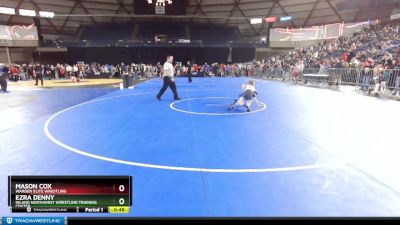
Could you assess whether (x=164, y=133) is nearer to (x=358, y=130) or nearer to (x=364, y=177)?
(x=364, y=177)

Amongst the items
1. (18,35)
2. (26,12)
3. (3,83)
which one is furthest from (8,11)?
(3,83)

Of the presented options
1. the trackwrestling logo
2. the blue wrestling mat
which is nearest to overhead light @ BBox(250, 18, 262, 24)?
the blue wrestling mat

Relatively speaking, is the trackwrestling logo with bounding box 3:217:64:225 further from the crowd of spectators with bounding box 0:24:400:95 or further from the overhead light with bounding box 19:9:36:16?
the crowd of spectators with bounding box 0:24:400:95

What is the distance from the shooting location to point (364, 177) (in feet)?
8.36

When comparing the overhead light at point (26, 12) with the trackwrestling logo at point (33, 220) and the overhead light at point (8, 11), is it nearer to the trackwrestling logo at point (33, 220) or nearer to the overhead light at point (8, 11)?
the overhead light at point (8, 11)

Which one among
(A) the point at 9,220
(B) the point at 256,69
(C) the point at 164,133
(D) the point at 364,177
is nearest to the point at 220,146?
(C) the point at 164,133

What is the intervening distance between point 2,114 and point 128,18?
181 inches

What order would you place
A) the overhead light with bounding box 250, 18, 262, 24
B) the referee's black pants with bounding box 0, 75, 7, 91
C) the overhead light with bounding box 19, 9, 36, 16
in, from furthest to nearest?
the overhead light with bounding box 250, 18, 262, 24
the referee's black pants with bounding box 0, 75, 7, 91
the overhead light with bounding box 19, 9, 36, 16

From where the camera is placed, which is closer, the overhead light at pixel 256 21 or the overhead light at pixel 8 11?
the overhead light at pixel 8 11
